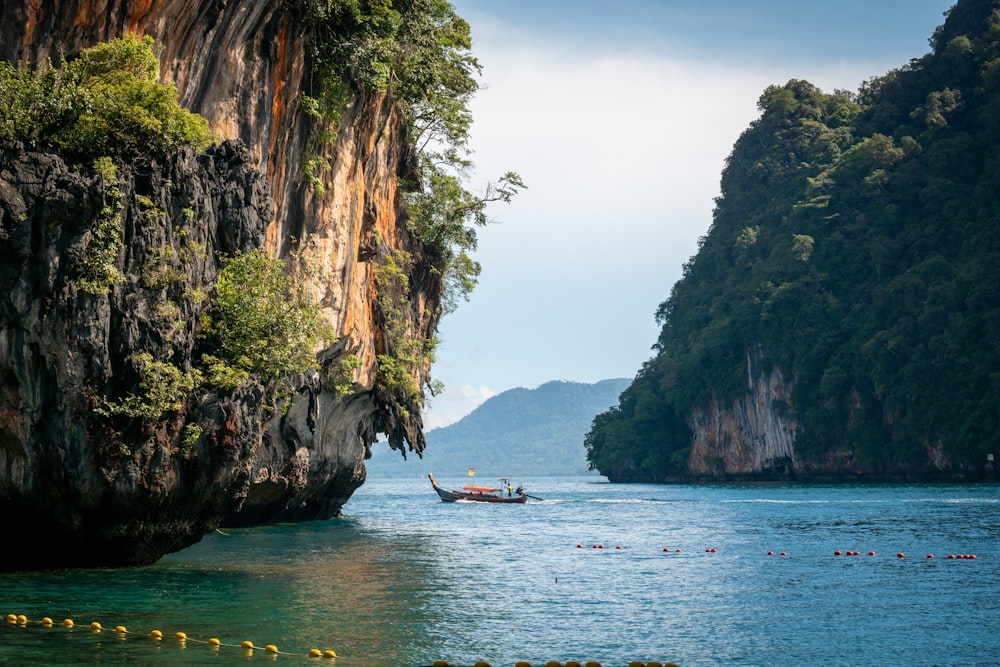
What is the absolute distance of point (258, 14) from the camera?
2542cm

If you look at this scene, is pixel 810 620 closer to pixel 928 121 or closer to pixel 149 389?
pixel 149 389

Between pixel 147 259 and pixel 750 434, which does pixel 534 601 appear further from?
pixel 750 434

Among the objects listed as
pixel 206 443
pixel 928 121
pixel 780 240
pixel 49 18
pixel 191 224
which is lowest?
pixel 206 443

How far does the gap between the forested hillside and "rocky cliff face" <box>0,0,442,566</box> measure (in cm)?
6408

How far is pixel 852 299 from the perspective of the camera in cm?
9750

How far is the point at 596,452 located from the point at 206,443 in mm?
108024

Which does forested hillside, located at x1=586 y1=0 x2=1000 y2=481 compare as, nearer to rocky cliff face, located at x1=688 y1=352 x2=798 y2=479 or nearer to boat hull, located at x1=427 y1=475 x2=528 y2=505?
rocky cliff face, located at x1=688 y1=352 x2=798 y2=479

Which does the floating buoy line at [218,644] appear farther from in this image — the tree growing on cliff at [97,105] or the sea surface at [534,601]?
the tree growing on cliff at [97,105]

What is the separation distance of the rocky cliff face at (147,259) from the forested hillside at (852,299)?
64.1 meters

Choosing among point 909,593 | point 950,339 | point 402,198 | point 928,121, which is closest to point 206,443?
point 909,593

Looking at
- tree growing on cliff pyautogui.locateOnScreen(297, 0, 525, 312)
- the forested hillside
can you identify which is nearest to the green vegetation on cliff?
tree growing on cliff pyautogui.locateOnScreen(297, 0, 525, 312)

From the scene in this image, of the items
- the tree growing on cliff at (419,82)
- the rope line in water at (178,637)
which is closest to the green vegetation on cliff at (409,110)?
the tree growing on cliff at (419,82)

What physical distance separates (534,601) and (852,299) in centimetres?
8293

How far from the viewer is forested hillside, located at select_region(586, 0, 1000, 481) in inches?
3292
